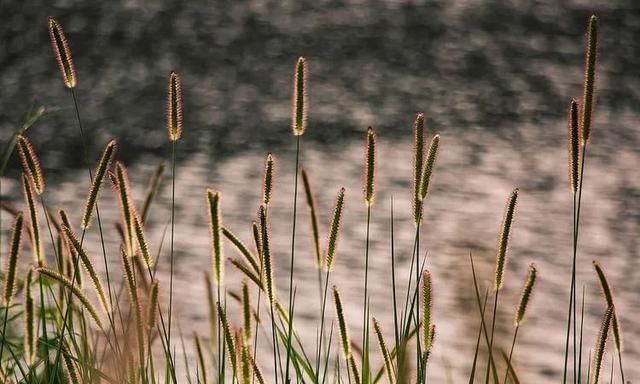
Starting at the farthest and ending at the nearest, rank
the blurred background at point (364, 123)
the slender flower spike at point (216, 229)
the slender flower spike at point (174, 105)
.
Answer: the blurred background at point (364, 123), the slender flower spike at point (174, 105), the slender flower spike at point (216, 229)

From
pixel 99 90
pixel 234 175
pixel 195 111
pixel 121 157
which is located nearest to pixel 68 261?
pixel 234 175

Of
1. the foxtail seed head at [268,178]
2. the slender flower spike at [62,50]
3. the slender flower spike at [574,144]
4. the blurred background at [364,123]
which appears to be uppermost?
the slender flower spike at [62,50]

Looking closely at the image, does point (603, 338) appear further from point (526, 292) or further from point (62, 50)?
point (62, 50)

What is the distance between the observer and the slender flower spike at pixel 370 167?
0.83m

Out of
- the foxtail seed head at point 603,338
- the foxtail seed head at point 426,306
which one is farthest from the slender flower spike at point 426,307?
the foxtail seed head at point 603,338

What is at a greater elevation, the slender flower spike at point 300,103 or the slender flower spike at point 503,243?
the slender flower spike at point 300,103

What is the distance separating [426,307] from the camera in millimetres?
754

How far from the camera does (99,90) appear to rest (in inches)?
175

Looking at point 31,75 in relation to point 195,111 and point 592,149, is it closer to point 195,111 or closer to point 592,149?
point 195,111

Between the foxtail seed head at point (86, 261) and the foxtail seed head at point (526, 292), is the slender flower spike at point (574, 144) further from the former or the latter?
the foxtail seed head at point (86, 261)

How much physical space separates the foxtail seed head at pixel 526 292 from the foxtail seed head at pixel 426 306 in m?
0.06

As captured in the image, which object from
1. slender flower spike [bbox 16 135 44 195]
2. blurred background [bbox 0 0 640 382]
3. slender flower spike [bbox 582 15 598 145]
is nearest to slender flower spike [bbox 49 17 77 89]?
slender flower spike [bbox 16 135 44 195]

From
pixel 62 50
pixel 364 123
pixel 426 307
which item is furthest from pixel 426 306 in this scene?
pixel 364 123

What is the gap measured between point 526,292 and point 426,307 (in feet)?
0.23
